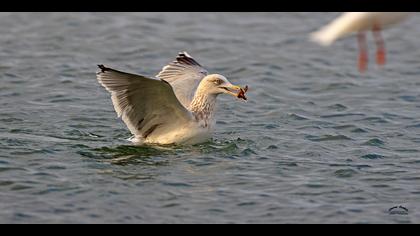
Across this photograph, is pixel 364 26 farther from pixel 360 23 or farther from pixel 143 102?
pixel 143 102

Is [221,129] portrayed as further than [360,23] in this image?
Yes

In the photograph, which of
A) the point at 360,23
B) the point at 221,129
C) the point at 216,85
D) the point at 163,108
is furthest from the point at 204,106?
the point at 360,23

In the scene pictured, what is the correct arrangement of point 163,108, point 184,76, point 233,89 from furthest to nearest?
1. point 184,76
2. point 233,89
3. point 163,108

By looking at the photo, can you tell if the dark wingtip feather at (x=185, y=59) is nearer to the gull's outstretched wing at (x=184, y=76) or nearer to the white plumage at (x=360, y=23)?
the gull's outstretched wing at (x=184, y=76)

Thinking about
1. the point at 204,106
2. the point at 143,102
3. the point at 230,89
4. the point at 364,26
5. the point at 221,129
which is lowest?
the point at 364,26

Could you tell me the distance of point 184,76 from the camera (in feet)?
41.4

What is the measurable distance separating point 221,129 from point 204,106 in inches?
44.2

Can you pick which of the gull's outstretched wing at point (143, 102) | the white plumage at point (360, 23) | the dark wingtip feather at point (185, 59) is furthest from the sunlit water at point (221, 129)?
the white plumage at point (360, 23)

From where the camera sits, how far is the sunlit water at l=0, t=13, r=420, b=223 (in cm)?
939

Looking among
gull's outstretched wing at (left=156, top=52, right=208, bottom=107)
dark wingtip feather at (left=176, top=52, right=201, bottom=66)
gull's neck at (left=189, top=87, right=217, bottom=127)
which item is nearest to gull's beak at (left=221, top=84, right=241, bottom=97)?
gull's neck at (left=189, top=87, right=217, bottom=127)

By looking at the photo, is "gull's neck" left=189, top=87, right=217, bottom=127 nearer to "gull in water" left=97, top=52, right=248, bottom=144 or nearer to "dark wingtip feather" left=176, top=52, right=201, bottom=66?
"gull in water" left=97, top=52, right=248, bottom=144

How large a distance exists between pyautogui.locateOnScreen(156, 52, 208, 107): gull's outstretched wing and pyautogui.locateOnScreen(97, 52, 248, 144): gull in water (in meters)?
0.40

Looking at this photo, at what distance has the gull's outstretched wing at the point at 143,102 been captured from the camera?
35.0ft

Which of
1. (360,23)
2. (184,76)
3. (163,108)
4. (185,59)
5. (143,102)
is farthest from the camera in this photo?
(185,59)
